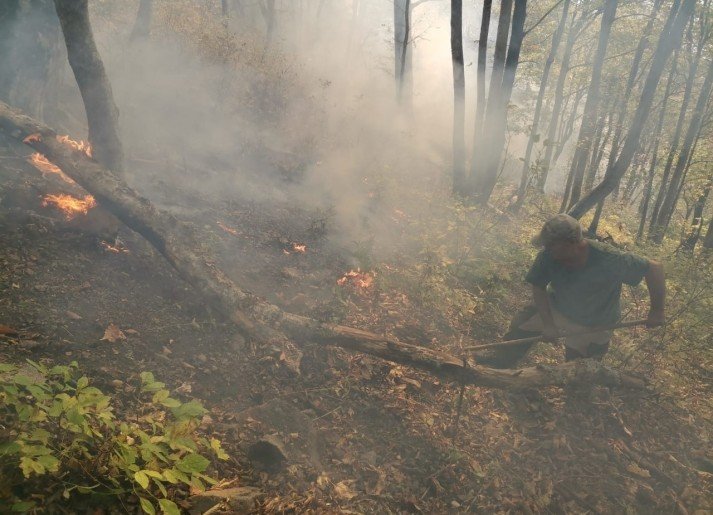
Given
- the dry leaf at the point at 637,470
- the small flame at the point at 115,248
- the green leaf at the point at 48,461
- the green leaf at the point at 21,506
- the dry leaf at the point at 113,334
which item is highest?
the green leaf at the point at 48,461

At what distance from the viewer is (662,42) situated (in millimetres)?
9266

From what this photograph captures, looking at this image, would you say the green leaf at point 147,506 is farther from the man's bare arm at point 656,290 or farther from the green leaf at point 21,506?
the man's bare arm at point 656,290

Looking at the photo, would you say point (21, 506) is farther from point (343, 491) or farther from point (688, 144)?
point (688, 144)

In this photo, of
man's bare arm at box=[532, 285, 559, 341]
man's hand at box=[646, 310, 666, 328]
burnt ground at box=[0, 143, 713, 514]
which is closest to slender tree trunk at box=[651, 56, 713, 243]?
man's hand at box=[646, 310, 666, 328]

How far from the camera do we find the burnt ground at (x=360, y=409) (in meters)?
3.51

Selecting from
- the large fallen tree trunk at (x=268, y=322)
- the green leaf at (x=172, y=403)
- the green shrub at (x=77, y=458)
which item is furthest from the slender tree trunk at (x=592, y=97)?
the green shrub at (x=77, y=458)

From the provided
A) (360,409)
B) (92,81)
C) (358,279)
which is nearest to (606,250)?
(360,409)

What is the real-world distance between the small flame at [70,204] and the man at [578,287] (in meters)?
6.04

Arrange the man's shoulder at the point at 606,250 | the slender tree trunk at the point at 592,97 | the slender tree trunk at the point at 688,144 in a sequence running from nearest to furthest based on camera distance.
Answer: the man's shoulder at the point at 606,250, the slender tree trunk at the point at 592,97, the slender tree trunk at the point at 688,144

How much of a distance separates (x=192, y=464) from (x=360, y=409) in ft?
7.73

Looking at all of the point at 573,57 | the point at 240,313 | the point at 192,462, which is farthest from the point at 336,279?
the point at 573,57

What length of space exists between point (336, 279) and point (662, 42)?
31.5 ft

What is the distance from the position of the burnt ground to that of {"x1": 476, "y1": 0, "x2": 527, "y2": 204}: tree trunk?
661 cm

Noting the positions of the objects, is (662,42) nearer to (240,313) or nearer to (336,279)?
(336,279)
